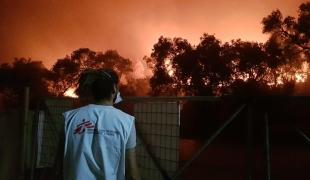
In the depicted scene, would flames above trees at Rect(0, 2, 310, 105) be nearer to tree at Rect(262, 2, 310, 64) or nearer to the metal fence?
tree at Rect(262, 2, 310, 64)

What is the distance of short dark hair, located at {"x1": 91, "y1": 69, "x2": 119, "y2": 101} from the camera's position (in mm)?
2926

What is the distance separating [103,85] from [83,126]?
1.04 feet

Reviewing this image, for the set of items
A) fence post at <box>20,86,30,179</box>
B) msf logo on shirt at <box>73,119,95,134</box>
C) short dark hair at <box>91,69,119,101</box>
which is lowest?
fence post at <box>20,86,30,179</box>

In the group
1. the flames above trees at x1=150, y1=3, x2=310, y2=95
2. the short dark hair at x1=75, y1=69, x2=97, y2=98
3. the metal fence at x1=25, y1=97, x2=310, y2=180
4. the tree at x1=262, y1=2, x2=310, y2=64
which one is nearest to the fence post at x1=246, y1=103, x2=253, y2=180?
the metal fence at x1=25, y1=97, x2=310, y2=180

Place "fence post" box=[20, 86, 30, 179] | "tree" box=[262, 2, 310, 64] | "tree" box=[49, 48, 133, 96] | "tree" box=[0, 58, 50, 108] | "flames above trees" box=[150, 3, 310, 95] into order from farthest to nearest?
"tree" box=[49, 48, 133, 96] < "tree" box=[0, 58, 50, 108] < "flames above trees" box=[150, 3, 310, 95] < "tree" box=[262, 2, 310, 64] < "fence post" box=[20, 86, 30, 179]

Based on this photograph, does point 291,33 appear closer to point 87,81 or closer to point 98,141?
point 87,81

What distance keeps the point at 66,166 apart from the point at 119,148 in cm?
43

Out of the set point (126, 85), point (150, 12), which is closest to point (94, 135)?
point (126, 85)

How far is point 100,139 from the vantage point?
112 inches

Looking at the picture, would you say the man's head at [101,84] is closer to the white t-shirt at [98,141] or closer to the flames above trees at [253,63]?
the white t-shirt at [98,141]

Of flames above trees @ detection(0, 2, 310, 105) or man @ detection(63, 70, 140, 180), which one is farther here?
flames above trees @ detection(0, 2, 310, 105)

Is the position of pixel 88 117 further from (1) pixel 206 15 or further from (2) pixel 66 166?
(1) pixel 206 15

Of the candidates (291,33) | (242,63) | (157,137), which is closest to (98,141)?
(157,137)

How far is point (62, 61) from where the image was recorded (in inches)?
2058
